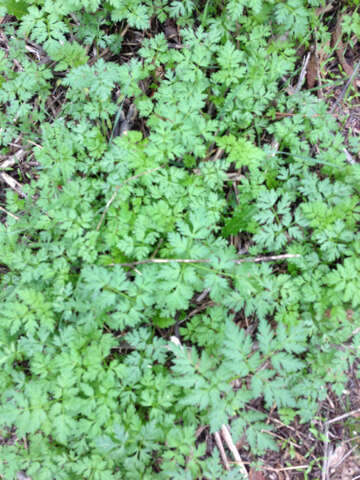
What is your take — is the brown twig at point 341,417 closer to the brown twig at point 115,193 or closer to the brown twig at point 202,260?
the brown twig at point 202,260

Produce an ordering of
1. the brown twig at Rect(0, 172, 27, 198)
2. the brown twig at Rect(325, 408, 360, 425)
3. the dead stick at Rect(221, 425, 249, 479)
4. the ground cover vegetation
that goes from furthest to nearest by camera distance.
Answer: the brown twig at Rect(0, 172, 27, 198)
the brown twig at Rect(325, 408, 360, 425)
the dead stick at Rect(221, 425, 249, 479)
the ground cover vegetation

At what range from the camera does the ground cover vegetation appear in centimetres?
258

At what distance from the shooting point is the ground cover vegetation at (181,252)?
258cm

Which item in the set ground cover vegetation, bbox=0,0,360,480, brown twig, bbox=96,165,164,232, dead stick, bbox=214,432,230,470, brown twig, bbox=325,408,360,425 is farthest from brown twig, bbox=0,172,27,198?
brown twig, bbox=325,408,360,425

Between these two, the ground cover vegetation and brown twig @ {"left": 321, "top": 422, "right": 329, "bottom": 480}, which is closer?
the ground cover vegetation

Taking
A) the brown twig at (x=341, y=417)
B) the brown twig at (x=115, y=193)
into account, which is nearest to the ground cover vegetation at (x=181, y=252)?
the brown twig at (x=115, y=193)

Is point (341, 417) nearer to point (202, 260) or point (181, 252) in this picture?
point (202, 260)

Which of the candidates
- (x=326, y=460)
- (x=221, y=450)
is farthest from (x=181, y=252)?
(x=326, y=460)

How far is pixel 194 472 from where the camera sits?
2.57 metres

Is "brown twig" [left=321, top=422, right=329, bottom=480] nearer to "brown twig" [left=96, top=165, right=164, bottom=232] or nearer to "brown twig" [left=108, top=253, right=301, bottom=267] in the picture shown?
"brown twig" [left=108, top=253, right=301, bottom=267]

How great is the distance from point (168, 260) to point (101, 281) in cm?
51

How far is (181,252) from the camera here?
8.77 feet

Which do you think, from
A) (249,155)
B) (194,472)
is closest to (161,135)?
(249,155)

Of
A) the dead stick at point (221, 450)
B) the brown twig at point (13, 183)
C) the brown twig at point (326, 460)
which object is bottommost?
the dead stick at point (221, 450)
